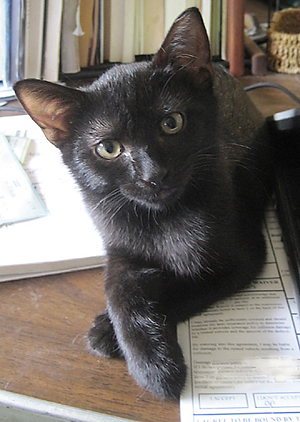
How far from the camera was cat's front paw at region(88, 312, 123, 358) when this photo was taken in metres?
0.65

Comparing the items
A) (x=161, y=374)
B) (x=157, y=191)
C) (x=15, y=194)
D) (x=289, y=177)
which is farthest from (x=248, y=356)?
(x=15, y=194)

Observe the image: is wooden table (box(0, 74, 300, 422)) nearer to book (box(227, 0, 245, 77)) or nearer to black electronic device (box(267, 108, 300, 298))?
black electronic device (box(267, 108, 300, 298))

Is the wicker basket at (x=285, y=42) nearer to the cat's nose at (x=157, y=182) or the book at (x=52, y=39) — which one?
the book at (x=52, y=39)

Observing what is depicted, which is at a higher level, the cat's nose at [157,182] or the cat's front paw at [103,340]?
the cat's nose at [157,182]

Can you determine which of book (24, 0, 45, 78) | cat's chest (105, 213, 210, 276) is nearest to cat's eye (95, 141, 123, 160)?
cat's chest (105, 213, 210, 276)

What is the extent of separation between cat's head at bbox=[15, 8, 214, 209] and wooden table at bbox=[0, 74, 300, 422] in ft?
0.58

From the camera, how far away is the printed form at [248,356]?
0.57 metres

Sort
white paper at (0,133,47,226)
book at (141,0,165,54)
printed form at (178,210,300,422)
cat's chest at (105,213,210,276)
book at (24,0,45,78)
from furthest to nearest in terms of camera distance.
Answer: book at (141,0,165,54) < book at (24,0,45,78) < white paper at (0,133,47,226) < cat's chest at (105,213,210,276) < printed form at (178,210,300,422)

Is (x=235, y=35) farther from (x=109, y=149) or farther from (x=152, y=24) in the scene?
(x=109, y=149)

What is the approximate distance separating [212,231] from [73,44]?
671mm

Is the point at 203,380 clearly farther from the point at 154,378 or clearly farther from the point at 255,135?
the point at 255,135

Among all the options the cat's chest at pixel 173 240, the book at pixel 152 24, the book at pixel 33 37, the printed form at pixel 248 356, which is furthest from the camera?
the book at pixel 152 24

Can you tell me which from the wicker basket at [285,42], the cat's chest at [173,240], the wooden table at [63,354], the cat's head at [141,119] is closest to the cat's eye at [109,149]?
the cat's head at [141,119]

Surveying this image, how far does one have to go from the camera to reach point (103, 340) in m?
0.65
